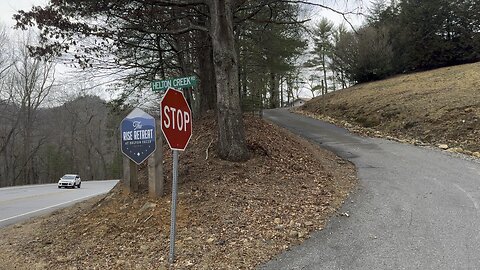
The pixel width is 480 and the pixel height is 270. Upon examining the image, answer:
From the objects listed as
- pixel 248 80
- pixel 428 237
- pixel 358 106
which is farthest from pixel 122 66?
pixel 358 106

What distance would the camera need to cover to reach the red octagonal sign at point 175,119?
4.38 m

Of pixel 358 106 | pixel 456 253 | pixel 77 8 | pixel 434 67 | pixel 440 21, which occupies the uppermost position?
pixel 440 21

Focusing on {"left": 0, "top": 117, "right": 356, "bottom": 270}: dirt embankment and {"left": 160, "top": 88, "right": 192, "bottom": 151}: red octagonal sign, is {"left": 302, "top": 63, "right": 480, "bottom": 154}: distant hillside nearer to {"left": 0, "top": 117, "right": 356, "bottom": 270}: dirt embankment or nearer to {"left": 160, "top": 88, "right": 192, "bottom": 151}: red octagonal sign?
{"left": 0, "top": 117, "right": 356, "bottom": 270}: dirt embankment

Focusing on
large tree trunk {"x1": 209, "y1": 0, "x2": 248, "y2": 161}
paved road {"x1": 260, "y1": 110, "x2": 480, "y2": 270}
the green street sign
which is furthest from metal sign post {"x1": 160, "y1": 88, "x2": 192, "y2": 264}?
large tree trunk {"x1": 209, "y1": 0, "x2": 248, "y2": 161}

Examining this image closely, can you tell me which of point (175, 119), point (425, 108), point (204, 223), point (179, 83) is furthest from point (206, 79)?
point (425, 108)

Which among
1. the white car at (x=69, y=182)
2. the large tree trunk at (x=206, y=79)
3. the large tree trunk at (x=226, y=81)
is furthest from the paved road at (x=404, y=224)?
the white car at (x=69, y=182)

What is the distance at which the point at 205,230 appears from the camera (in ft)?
18.1

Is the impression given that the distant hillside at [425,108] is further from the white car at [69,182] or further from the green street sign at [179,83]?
the white car at [69,182]

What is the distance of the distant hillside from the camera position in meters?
13.0

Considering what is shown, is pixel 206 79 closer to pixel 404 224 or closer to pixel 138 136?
pixel 138 136

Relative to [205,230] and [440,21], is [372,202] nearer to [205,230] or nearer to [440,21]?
[205,230]

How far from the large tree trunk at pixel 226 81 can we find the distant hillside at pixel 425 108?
7.49 m

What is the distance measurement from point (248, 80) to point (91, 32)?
8.97 meters

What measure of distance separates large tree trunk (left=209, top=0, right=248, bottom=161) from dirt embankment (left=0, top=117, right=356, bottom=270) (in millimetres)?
420
